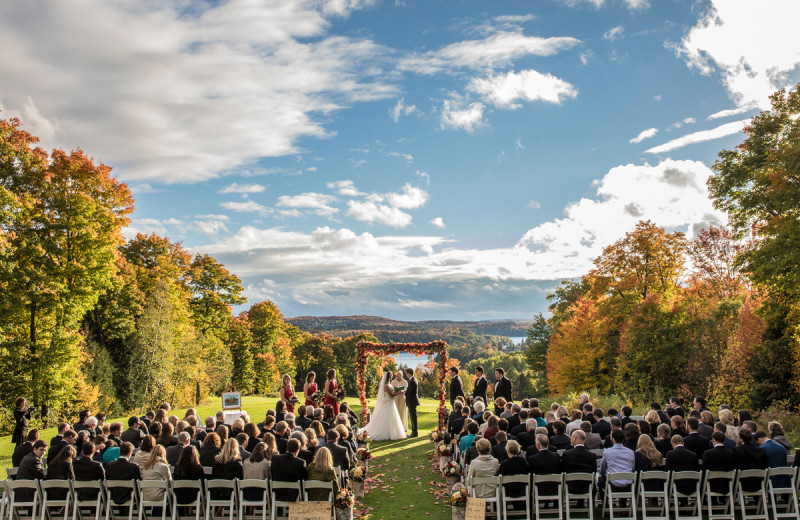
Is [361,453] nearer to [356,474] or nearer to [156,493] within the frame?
[356,474]

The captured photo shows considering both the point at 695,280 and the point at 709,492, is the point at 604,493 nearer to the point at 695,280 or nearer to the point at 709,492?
the point at 709,492

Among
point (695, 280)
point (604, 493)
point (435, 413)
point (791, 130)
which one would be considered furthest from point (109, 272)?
point (695, 280)

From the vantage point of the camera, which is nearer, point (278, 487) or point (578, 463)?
point (278, 487)

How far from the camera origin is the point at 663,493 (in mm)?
7859

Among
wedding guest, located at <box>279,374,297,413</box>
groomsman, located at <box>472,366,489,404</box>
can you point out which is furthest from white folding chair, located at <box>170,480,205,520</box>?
groomsman, located at <box>472,366,489,404</box>

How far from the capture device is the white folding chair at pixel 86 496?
7.90m

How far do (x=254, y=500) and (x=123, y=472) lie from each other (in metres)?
2.03

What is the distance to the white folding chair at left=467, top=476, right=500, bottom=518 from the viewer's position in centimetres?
779

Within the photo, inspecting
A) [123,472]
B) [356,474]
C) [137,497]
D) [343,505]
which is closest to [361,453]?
[356,474]

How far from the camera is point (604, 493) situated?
8711 mm

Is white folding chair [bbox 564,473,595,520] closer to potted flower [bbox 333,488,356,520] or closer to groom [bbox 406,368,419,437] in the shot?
potted flower [bbox 333,488,356,520]

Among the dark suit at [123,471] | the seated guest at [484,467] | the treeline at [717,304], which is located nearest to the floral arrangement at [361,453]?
the seated guest at [484,467]

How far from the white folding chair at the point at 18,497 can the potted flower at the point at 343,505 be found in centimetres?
453

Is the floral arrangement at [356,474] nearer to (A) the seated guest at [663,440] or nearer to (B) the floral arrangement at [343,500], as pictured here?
(B) the floral arrangement at [343,500]
